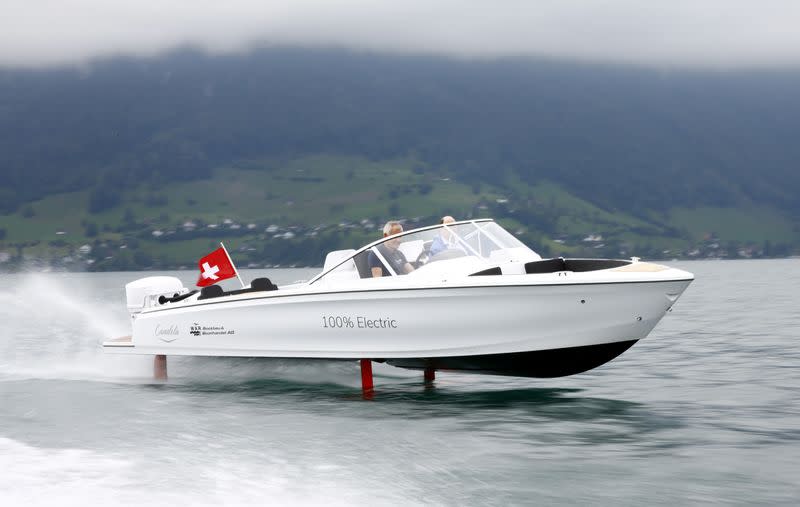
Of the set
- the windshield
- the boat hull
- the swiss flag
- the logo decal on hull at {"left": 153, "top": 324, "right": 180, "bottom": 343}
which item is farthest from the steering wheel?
the logo decal on hull at {"left": 153, "top": 324, "right": 180, "bottom": 343}

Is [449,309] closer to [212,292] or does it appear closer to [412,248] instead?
[412,248]

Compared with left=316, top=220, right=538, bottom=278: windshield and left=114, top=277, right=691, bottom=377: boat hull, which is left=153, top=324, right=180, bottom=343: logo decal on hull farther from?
left=316, top=220, right=538, bottom=278: windshield

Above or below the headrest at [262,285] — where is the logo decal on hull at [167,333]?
below

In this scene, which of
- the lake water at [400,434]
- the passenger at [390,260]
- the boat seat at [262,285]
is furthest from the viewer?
the boat seat at [262,285]

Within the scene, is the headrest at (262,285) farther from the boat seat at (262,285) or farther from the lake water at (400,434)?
the lake water at (400,434)

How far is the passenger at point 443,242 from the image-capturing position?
11.6 metres

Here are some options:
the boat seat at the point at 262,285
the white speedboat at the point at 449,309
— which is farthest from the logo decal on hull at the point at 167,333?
the boat seat at the point at 262,285

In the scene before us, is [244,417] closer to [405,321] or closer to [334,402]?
[334,402]

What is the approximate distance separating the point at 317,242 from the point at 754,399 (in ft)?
402

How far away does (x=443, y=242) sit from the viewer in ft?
38.4

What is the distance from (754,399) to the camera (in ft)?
34.8

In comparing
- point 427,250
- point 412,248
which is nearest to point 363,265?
point 412,248

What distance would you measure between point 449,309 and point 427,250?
52.5 inches

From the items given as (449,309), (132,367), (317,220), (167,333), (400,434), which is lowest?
(400,434)
